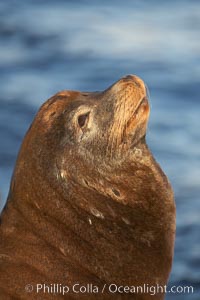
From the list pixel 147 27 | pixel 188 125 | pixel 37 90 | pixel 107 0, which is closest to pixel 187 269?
pixel 188 125

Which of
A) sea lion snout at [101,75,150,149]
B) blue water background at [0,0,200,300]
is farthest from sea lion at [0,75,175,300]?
blue water background at [0,0,200,300]

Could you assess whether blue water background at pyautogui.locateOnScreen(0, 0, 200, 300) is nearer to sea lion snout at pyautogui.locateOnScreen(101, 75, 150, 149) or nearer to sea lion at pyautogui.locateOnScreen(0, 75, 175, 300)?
sea lion at pyautogui.locateOnScreen(0, 75, 175, 300)

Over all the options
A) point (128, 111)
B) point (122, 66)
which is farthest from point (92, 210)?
point (122, 66)

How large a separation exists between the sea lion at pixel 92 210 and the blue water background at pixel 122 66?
2.95 m

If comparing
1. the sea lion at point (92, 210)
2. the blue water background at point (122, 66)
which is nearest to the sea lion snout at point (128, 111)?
the sea lion at point (92, 210)

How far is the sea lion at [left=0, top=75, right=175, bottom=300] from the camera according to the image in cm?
990

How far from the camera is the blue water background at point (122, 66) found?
600 inches

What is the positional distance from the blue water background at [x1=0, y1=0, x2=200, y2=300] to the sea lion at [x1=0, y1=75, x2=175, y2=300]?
116 inches

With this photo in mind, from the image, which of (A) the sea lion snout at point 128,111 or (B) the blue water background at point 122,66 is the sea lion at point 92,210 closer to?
(A) the sea lion snout at point 128,111

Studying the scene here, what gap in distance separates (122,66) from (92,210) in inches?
350

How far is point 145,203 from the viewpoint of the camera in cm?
995

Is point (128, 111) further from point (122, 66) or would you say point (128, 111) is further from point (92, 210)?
point (122, 66)

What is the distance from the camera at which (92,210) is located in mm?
9938

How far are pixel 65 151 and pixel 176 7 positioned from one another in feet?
39.6
